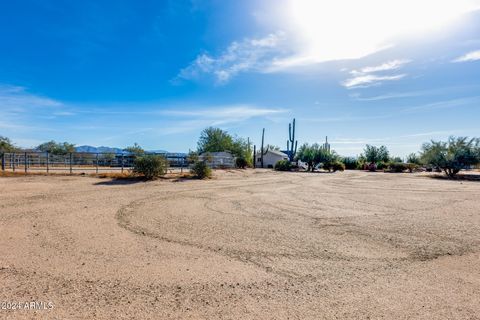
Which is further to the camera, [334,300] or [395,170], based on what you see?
[395,170]

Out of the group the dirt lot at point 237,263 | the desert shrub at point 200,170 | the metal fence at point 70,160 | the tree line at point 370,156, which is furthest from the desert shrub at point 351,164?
the dirt lot at point 237,263

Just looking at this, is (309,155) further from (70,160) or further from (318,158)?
(70,160)

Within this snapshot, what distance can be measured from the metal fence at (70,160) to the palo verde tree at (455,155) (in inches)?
999

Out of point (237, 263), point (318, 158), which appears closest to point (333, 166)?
point (318, 158)

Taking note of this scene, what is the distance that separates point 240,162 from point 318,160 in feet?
33.3

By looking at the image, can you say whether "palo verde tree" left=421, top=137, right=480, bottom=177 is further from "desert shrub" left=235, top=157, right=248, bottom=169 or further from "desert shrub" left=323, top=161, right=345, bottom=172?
"desert shrub" left=235, top=157, right=248, bottom=169

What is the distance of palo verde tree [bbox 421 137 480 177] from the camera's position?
92.8 feet

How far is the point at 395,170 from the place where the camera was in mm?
39812

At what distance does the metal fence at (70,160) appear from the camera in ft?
61.1

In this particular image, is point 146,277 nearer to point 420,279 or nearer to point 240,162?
point 420,279

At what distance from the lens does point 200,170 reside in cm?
1933

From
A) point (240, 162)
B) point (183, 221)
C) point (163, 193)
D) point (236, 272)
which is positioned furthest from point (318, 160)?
point (236, 272)

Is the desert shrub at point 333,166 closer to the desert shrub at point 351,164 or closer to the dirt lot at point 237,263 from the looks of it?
the desert shrub at point 351,164

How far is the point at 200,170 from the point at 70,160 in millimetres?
8141
